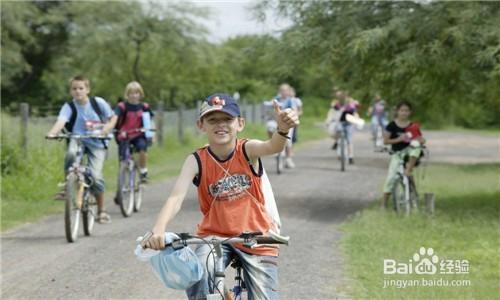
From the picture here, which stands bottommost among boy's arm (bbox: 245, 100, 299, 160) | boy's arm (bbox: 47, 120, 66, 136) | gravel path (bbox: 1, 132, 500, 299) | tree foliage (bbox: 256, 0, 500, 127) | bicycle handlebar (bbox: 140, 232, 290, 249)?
gravel path (bbox: 1, 132, 500, 299)

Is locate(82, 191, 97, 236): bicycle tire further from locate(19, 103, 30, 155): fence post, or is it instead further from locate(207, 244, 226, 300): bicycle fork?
locate(207, 244, 226, 300): bicycle fork

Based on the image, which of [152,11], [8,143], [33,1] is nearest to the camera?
[8,143]

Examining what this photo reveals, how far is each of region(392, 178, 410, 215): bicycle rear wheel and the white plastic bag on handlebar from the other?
8.57 meters

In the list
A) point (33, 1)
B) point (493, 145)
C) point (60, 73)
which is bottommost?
point (493, 145)

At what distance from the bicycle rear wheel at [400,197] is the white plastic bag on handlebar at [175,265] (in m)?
8.57

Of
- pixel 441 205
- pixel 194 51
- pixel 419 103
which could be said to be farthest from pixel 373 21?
pixel 194 51

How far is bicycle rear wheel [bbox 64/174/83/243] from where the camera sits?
10750 mm

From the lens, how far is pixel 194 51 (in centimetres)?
3541

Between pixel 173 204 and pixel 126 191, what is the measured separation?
27.1 feet

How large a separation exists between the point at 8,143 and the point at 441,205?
778 centimetres

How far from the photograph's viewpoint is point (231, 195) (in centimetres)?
Answer: 538

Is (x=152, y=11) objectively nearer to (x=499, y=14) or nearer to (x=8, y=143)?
(x=8, y=143)

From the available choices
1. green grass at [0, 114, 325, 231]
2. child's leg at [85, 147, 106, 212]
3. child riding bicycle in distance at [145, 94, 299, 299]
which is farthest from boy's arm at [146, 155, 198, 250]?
green grass at [0, 114, 325, 231]

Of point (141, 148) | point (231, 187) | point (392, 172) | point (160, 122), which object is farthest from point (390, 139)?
point (160, 122)
